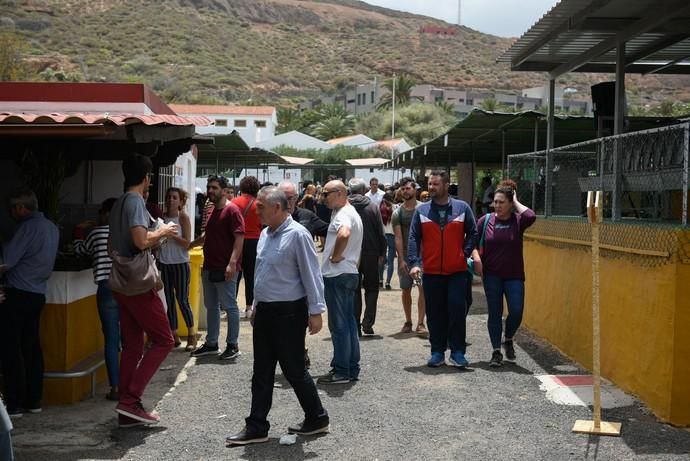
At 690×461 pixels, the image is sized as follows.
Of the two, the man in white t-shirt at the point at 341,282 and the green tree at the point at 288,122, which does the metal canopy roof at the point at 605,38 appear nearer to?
the man in white t-shirt at the point at 341,282

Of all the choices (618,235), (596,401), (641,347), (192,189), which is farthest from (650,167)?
(192,189)

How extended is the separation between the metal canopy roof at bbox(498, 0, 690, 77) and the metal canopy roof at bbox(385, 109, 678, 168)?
981mm

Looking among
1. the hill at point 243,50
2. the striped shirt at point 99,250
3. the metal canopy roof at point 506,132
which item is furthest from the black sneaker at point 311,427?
the hill at point 243,50

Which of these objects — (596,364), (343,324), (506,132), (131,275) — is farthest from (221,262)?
(506,132)

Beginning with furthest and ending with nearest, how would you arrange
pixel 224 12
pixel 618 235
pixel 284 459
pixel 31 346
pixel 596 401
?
pixel 224 12 < pixel 618 235 < pixel 31 346 < pixel 596 401 < pixel 284 459

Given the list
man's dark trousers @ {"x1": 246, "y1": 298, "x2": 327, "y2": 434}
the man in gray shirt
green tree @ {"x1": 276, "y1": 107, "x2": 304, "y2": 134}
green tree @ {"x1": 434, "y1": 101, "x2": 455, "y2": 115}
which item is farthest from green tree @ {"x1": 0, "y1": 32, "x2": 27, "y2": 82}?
man's dark trousers @ {"x1": 246, "y1": 298, "x2": 327, "y2": 434}

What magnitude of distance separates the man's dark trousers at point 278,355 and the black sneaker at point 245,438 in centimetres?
3

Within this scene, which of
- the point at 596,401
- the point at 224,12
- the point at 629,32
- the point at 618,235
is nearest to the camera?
the point at 596,401

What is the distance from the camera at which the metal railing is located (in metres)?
7.18

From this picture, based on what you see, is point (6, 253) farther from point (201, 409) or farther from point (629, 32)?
point (629, 32)

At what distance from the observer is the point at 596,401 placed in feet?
20.2

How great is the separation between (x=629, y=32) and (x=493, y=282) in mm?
3377

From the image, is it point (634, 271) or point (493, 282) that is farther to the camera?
point (493, 282)

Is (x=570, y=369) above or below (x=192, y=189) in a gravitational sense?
below
